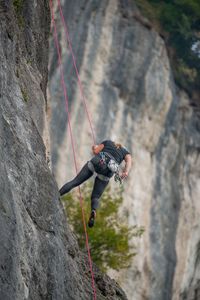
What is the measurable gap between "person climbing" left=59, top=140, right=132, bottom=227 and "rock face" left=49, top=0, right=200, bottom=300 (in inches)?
727

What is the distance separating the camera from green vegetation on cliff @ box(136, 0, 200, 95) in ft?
147

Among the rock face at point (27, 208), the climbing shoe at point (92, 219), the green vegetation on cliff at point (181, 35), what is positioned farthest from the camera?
the green vegetation on cliff at point (181, 35)

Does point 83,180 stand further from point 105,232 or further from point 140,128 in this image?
point 140,128

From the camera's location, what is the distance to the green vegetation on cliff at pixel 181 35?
4484cm

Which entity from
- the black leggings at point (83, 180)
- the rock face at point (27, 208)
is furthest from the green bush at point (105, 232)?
the rock face at point (27, 208)

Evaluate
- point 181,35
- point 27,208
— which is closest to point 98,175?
point 27,208

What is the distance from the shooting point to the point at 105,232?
33.5 metres

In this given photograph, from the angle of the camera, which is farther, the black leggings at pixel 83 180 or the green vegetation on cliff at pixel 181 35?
the green vegetation on cliff at pixel 181 35

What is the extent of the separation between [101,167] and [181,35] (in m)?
30.1

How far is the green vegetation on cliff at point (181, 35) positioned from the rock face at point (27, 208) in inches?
1162

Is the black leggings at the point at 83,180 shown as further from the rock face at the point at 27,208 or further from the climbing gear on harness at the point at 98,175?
the rock face at the point at 27,208

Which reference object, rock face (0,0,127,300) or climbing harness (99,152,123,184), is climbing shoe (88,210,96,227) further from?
climbing harness (99,152,123,184)

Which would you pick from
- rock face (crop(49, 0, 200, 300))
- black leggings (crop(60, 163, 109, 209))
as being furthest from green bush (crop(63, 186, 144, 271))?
black leggings (crop(60, 163, 109, 209))

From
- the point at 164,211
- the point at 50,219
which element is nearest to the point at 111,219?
the point at 164,211
